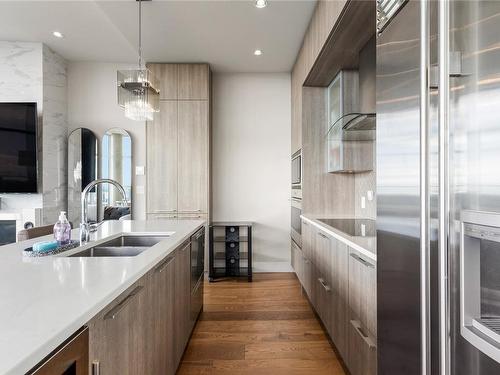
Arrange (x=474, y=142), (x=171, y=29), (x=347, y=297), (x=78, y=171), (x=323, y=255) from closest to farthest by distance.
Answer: (x=474, y=142) < (x=347, y=297) < (x=323, y=255) < (x=171, y=29) < (x=78, y=171)

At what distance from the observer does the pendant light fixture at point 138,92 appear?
257 cm

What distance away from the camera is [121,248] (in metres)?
1.86

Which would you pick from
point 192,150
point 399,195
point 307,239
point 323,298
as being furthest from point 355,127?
point 192,150

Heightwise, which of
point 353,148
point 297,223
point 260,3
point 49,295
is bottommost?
point 297,223

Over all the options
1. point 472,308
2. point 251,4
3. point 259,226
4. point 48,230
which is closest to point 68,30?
point 251,4

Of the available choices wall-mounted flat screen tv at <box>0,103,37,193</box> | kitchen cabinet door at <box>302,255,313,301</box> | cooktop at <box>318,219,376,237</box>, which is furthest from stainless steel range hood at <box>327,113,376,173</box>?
wall-mounted flat screen tv at <box>0,103,37,193</box>

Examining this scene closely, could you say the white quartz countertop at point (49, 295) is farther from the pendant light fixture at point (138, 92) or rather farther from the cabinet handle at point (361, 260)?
the pendant light fixture at point (138, 92)

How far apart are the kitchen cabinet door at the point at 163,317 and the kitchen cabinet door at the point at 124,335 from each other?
0.08 metres

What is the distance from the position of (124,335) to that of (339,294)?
1407 mm

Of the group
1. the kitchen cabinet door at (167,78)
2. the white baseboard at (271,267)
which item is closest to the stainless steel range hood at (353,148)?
the white baseboard at (271,267)

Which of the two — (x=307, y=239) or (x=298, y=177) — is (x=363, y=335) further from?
(x=298, y=177)

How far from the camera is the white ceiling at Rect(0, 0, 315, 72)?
301 centimetres

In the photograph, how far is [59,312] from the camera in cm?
77

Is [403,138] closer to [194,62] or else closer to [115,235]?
[115,235]
